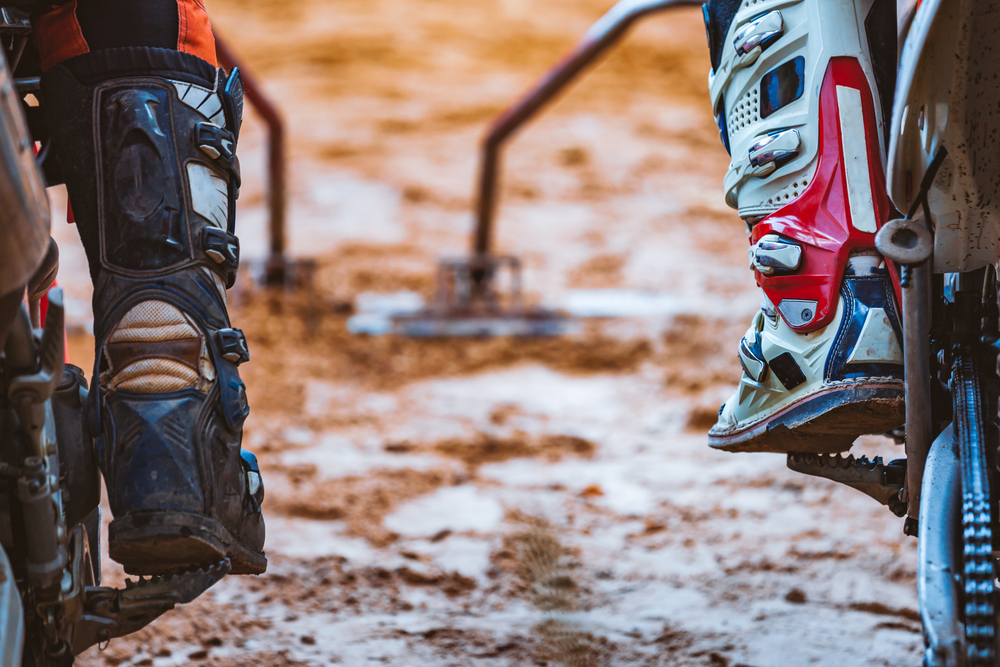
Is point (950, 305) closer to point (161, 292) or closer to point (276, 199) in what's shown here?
point (161, 292)

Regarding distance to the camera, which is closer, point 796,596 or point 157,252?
point 157,252

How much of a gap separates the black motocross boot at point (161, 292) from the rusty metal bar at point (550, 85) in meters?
2.06

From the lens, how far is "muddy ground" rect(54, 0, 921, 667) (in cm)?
133

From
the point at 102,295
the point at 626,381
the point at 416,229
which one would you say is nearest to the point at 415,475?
the point at 626,381

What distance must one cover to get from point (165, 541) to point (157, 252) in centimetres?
30

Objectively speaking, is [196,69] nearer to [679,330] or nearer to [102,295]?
[102,295]

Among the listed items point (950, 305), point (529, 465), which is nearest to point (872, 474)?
point (950, 305)

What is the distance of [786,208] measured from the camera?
3.20 feet

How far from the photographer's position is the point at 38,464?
2.54 ft

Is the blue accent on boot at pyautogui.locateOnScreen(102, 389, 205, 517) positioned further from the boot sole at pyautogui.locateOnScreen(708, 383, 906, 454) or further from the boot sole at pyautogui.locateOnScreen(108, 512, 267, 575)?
the boot sole at pyautogui.locateOnScreen(708, 383, 906, 454)

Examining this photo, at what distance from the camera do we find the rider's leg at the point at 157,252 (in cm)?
85

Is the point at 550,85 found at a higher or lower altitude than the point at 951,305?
higher

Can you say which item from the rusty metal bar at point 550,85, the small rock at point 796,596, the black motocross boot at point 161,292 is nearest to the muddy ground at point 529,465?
the small rock at point 796,596

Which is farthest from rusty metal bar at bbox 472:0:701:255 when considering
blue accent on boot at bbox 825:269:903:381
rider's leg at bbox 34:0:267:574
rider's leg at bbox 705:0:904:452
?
rider's leg at bbox 34:0:267:574
